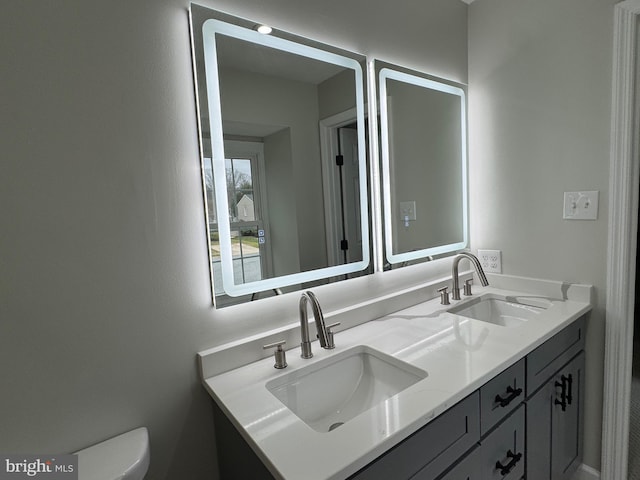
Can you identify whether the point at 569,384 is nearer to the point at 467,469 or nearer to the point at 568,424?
the point at 568,424

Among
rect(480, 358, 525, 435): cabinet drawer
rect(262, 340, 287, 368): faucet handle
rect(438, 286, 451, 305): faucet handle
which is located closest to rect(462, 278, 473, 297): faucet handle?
rect(438, 286, 451, 305): faucet handle

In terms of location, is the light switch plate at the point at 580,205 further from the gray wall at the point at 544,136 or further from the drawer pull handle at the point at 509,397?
the drawer pull handle at the point at 509,397

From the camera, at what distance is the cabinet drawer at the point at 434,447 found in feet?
2.44

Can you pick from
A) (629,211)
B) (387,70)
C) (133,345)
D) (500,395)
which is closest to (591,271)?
(629,211)


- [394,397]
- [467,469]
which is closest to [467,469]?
[467,469]

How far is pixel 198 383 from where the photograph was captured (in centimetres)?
104

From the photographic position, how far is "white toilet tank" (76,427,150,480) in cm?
78

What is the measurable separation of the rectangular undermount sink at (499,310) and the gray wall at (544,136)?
0.18 meters

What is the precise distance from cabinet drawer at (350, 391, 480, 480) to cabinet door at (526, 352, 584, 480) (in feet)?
1.26

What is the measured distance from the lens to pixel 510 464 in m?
1.09

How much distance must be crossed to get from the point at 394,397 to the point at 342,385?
11.1 inches

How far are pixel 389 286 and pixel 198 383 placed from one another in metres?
0.87

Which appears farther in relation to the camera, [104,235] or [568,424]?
[568,424]

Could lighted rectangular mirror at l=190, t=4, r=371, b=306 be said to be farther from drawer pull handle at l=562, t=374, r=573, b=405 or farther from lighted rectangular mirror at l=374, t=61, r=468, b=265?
drawer pull handle at l=562, t=374, r=573, b=405
